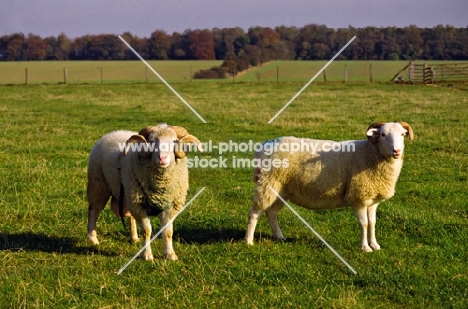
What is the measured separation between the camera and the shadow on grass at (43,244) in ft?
24.0

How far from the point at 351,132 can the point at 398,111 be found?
6470 mm

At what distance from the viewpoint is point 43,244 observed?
24.9 ft

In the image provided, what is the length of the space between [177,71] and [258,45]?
29.1 ft

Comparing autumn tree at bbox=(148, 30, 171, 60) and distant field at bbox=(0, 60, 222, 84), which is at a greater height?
autumn tree at bbox=(148, 30, 171, 60)

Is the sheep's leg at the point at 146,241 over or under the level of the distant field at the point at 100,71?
under

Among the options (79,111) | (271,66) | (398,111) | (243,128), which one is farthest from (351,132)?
(271,66)

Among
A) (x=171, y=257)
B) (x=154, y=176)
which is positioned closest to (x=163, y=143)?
(x=154, y=176)

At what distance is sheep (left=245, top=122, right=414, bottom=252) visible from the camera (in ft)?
24.7

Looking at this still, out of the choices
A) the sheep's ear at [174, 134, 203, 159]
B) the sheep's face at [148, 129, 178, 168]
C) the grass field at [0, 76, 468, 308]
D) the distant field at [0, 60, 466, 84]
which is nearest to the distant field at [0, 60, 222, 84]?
the distant field at [0, 60, 466, 84]

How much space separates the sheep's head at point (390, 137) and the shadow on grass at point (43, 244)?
352cm

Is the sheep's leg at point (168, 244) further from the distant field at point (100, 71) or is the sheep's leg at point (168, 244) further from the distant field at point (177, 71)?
the distant field at point (100, 71)

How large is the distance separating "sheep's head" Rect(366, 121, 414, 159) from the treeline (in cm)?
4055

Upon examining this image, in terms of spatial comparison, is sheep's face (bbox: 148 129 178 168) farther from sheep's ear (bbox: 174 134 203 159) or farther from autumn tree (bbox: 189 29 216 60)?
autumn tree (bbox: 189 29 216 60)

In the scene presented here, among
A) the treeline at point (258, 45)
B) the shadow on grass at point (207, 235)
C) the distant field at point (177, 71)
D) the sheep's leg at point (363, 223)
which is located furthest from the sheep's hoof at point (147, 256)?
the distant field at point (177, 71)
